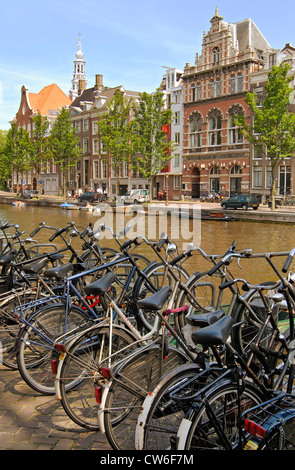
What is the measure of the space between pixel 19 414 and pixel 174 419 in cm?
158

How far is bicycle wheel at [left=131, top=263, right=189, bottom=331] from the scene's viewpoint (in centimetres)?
457

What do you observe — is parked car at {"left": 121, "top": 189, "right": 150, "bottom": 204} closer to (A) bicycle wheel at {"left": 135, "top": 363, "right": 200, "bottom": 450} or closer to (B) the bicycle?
(B) the bicycle

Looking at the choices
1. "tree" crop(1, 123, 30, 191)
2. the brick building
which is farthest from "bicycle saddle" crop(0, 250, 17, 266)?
the brick building

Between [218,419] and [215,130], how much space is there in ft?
141

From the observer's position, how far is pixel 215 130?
43656 mm

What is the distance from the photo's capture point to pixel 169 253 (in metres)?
5.16

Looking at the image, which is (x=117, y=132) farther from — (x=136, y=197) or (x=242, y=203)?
(x=242, y=203)


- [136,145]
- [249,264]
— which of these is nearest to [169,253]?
[249,264]

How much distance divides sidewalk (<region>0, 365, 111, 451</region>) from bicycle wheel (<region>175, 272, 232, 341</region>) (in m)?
1.16

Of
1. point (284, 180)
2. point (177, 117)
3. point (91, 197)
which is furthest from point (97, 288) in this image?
point (177, 117)

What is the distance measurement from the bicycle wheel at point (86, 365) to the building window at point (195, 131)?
4337 centimetres

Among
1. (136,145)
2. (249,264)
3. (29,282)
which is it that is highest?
(136,145)

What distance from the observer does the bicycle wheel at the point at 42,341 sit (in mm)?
4074

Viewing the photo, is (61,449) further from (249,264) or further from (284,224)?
(284,224)
